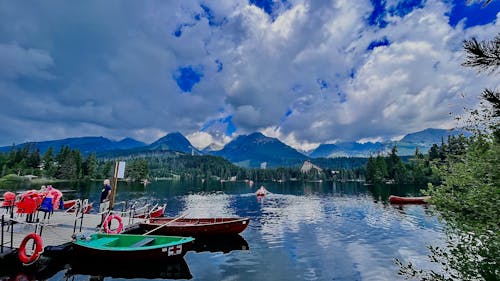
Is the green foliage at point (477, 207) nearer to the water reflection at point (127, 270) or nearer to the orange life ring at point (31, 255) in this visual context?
the water reflection at point (127, 270)

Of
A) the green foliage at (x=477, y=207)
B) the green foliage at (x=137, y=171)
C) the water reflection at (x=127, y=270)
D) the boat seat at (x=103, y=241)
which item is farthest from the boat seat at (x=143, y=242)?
the green foliage at (x=137, y=171)

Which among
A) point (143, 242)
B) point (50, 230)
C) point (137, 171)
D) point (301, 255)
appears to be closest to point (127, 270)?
point (143, 242)

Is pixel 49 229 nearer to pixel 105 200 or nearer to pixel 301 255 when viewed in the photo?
pixel 105 200

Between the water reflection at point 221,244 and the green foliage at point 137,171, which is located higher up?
the green foliage at point 137,171

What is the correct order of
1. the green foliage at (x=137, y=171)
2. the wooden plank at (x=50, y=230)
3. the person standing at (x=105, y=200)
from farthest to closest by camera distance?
the green foliage at (x=137, y=171)
the person standing at (x=105, y=200)
the wooden plank at (x=50, y=230)

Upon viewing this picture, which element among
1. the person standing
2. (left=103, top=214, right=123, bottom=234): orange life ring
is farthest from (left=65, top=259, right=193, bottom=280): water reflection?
the person standing

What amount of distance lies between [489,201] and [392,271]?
1120 cm

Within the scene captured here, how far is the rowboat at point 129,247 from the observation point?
15.6 metres

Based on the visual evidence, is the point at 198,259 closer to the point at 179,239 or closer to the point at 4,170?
the point at 179,239

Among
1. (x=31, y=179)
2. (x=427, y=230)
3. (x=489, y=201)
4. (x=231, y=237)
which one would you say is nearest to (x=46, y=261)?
(x=231, y=237)

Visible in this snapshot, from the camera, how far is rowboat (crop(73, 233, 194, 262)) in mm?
15562

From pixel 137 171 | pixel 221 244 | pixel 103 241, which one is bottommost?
pixel 221 244

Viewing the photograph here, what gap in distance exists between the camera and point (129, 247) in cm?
1578

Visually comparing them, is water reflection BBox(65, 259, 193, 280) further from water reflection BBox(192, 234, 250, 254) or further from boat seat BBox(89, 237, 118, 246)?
water reflection BBox(192, 234, 250, 254)
